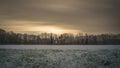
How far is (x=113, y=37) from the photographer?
3256cm

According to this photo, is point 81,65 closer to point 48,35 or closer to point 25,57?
point 25,57

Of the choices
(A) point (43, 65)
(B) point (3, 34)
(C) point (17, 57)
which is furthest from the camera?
(B) point (3, 34)

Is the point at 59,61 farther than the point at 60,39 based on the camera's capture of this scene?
No

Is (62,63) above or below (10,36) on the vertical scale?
below

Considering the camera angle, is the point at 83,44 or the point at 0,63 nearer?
the point at 0,63

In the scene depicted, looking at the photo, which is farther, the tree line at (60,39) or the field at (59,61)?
the tree line at (60,39)

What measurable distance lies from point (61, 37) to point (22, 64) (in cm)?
1561

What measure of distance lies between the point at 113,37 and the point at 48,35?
8.66 metres

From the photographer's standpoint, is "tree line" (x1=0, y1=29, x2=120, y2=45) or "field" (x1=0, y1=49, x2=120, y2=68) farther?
"tree line" (x1=0, y1=29, x2=120, y2=45)

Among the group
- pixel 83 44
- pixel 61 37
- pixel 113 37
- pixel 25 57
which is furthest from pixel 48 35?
pixel 25 57

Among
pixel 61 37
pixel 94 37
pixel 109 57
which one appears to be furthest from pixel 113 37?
pixel 109 57

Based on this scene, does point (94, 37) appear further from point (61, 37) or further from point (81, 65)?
point (81, 65)

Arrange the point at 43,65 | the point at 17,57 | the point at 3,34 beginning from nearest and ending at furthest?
the point at 43,65 < the point at 17,57 < the point at 3,34

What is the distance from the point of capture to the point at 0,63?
59.6 ft
